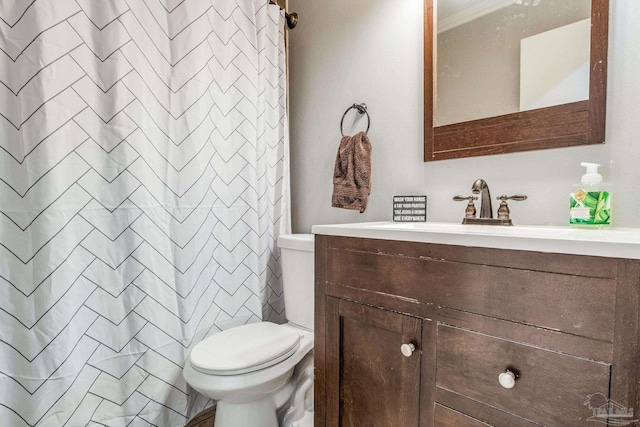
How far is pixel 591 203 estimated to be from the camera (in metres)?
0.87

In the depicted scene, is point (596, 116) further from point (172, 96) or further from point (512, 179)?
point (172, 96)

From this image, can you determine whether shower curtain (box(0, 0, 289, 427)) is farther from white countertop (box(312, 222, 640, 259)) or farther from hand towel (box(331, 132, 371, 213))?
white countertop (box(312, 222, 640, 259))

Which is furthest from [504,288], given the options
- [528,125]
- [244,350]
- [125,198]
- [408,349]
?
[125,198]

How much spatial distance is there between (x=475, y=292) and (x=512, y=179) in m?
0.57

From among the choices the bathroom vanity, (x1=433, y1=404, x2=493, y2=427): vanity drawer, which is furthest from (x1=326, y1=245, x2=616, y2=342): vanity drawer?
(x1=433, y1=404, x2=493, y2=427): vanity drawer

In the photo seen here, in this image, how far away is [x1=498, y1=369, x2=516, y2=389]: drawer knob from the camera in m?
0.66

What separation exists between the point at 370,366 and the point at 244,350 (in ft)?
1.74

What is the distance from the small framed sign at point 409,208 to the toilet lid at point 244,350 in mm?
664

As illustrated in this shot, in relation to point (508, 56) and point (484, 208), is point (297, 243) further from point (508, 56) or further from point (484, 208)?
point (508, 56)

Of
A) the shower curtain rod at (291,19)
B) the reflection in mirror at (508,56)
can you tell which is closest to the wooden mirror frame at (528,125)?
the reflection in mirror at (508,56)

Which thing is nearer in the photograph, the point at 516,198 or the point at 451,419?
the point at 451,419

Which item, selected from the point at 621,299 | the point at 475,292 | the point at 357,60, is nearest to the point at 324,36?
the point at 357,60

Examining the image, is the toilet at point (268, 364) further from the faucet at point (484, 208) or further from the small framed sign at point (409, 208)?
the faucet at point (484, 208)

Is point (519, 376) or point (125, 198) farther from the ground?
point (125, 198)
